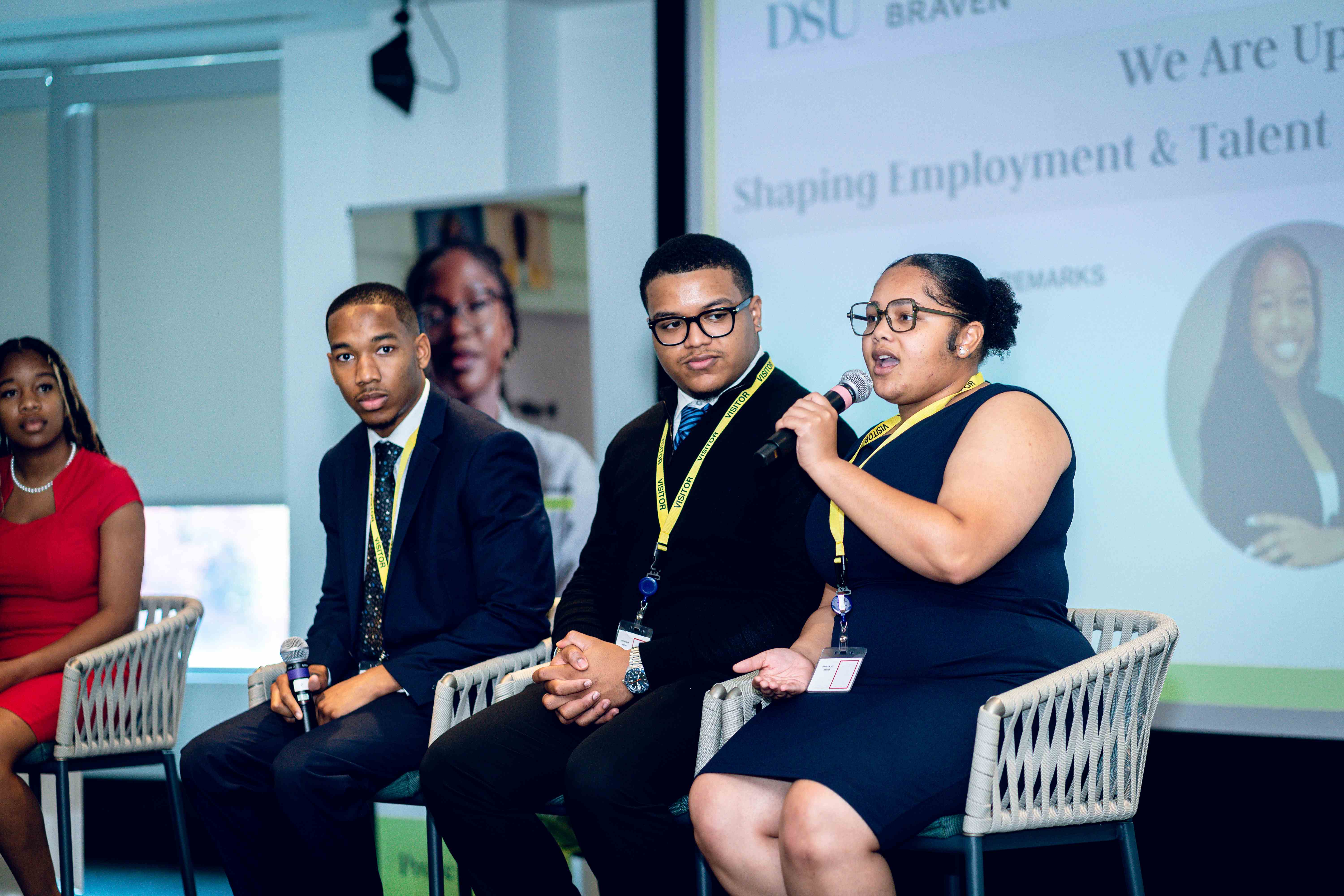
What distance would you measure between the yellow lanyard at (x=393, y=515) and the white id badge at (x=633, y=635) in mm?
586

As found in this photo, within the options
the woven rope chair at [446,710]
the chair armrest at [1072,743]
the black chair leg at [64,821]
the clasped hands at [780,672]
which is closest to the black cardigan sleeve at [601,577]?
the woven rope chair at [446,710]

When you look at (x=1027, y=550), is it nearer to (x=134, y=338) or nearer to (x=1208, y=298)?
(x=1208, y=298)

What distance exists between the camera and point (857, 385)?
2.06 meters

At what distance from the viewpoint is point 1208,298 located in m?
2.97

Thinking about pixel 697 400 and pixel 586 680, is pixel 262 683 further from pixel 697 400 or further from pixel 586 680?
pixel 697 400

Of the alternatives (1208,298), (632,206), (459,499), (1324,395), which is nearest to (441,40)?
(632,206)

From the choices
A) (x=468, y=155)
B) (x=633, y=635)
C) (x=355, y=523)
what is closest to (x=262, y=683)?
(x=355, y=523)

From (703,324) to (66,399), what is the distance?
6.42 ft

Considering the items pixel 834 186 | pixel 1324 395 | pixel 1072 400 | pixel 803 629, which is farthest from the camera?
pixel 834 186

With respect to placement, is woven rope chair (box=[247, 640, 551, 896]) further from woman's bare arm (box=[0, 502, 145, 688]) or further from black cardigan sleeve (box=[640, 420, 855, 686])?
woman's bare arm (box=[0, 502, 145, 688])

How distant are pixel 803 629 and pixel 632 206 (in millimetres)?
2471

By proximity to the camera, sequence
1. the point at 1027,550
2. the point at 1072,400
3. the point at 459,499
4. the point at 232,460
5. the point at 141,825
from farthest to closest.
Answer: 1. the point at 232,460
2. the point at 141,825
3. the point at 1072,400
4. the point at 459,499
5. the point at 1027,550

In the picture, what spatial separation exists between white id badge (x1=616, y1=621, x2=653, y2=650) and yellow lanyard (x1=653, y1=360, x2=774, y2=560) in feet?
0.45

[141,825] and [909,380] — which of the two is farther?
[141,825]
